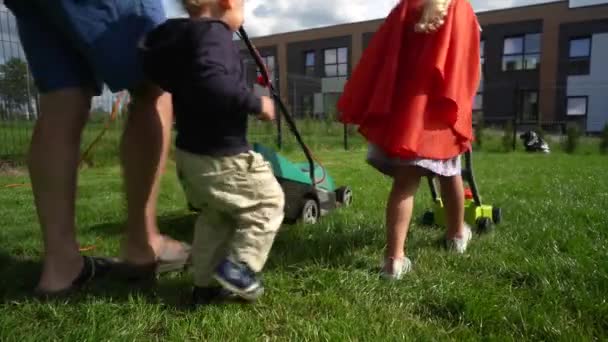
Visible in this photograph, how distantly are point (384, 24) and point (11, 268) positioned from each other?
6.18ft

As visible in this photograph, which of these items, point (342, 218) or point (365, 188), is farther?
point (365, 188)

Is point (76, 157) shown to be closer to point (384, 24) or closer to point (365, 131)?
point (365, 131)

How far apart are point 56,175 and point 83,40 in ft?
1.57

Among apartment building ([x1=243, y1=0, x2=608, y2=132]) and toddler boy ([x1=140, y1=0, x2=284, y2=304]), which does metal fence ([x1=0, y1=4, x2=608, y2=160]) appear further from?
toddler boy ([x1=140, y1=0, x2=284, y2=304])

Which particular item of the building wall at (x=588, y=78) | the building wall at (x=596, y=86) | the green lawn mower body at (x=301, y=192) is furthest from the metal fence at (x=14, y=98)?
the building wall at (x=596, y=86)

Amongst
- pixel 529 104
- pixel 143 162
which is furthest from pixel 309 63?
pixel 143 162

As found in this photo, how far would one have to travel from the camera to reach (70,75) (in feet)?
6.12

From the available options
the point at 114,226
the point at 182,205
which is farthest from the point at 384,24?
the point at 182,205

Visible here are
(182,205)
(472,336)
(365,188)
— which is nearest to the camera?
(472,336)

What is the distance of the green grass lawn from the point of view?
1596mm

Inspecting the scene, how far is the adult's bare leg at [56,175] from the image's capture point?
6.06 feet

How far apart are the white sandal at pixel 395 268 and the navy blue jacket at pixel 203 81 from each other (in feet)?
2.51

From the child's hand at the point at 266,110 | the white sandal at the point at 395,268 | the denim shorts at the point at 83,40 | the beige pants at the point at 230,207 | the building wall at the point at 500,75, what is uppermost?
the building wall at the point at 500,75

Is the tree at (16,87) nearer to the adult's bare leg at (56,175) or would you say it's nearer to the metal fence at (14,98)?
the metal fence at (14,98)
